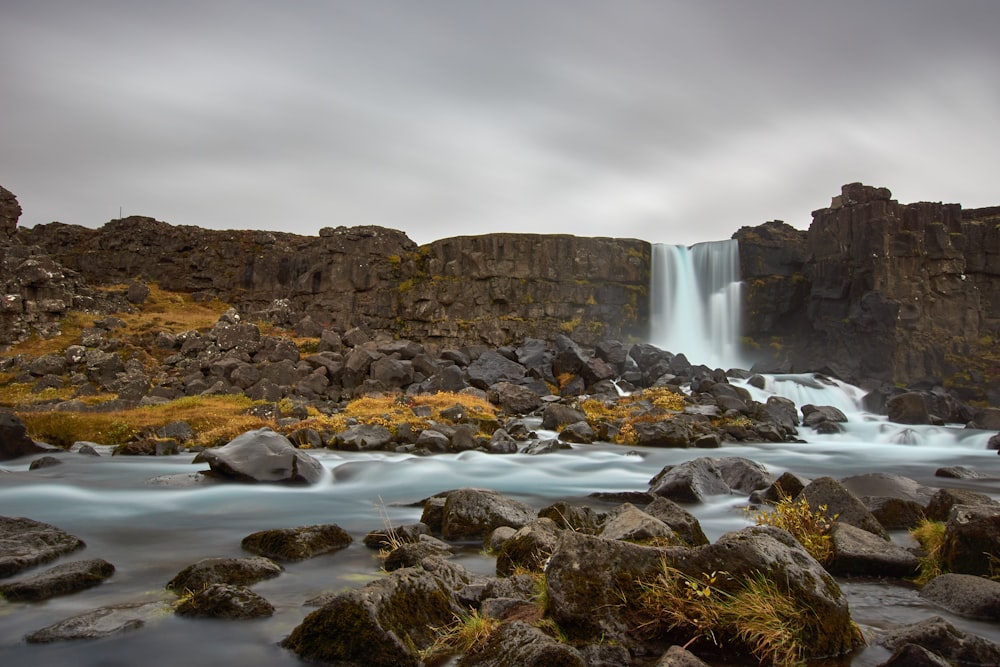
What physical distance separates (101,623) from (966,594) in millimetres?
8361

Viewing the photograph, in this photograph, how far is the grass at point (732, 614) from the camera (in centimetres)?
540

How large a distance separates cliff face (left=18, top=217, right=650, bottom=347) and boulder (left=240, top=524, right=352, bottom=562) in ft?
144

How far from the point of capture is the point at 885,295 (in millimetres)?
47031

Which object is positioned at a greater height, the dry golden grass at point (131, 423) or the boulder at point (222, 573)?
the dry golden grass at point (131, 423)

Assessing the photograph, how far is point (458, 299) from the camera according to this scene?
181 feet

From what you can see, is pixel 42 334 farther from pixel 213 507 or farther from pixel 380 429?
pixel 213 507

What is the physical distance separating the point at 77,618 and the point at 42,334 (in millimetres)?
37350

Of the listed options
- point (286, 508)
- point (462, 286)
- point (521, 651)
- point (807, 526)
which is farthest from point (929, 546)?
point (462, 286)

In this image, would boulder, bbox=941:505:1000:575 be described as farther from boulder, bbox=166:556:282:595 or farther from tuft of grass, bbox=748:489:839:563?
boulder, bbox=166:556:282:595

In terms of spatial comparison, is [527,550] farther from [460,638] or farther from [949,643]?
[949,643]

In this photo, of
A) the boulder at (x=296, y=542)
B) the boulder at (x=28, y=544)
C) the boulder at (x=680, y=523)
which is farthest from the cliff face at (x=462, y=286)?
the boulder at (x=28, y=544)

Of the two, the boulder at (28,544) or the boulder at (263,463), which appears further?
the boulder at (263,463)

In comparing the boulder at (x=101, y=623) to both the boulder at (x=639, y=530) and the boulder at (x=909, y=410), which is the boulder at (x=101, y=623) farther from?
the boulder at (x=909, y=410)

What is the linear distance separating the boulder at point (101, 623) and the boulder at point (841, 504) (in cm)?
840
